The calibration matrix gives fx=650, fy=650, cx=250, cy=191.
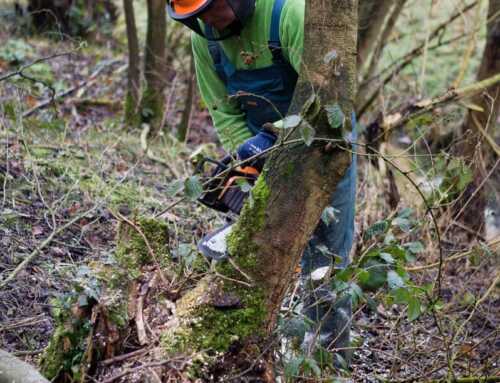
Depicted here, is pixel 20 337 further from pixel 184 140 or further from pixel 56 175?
pixel 184 140

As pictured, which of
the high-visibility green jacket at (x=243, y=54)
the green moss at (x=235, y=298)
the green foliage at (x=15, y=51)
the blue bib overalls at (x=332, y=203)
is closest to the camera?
the green moss at (x=235, y=298)

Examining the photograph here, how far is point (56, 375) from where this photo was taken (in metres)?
2.38

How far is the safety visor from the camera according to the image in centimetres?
302

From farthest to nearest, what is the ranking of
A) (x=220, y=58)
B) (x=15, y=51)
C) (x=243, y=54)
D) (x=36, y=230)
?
(x=15, y=51) < (x=36, y=230) < (x=220, y=58) < (x=243, y=54)

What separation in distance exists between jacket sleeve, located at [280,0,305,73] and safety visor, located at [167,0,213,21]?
1.27 ft

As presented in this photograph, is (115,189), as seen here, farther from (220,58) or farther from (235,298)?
(235,298)

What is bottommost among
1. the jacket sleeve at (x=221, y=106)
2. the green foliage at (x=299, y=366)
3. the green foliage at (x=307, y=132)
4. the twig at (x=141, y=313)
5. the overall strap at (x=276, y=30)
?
the green foliage at (x=299, y=366)

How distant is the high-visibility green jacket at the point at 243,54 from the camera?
312 cm

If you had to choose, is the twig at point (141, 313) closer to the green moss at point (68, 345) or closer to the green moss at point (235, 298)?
the green moss at point (235, 298)

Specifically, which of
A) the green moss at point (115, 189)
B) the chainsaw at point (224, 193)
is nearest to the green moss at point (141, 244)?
the chainsaw at point (224, 193)

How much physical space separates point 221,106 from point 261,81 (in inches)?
17.2

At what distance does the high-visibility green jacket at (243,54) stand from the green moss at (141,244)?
915 mm

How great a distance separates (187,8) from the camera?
3084 mm

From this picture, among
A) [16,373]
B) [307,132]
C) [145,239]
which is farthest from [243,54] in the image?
[16,373]
